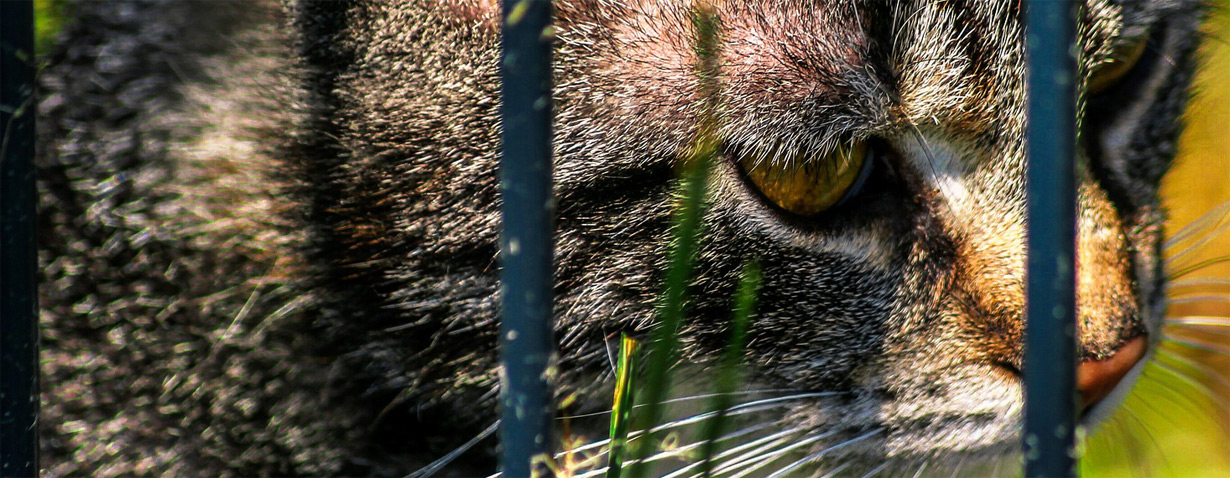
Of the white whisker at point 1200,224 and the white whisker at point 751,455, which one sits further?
the white whisker at point 1200,224

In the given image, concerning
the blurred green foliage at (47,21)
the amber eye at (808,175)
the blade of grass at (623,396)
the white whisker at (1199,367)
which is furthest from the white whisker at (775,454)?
the blurred green foliage at (47,21)

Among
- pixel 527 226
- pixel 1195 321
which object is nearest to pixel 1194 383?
pixel 1195 321

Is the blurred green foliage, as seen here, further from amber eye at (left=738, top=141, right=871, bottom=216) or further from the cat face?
amber eye at (left=738, top=141, right=871, bottom=216)

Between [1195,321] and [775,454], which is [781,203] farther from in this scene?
[1195,321]

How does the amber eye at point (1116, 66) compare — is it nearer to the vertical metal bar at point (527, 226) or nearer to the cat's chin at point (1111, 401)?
the cat's chin at point (1111, 401)

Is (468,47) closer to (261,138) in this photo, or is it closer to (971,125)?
(261,138)

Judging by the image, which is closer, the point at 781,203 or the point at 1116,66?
the point at 781,203
